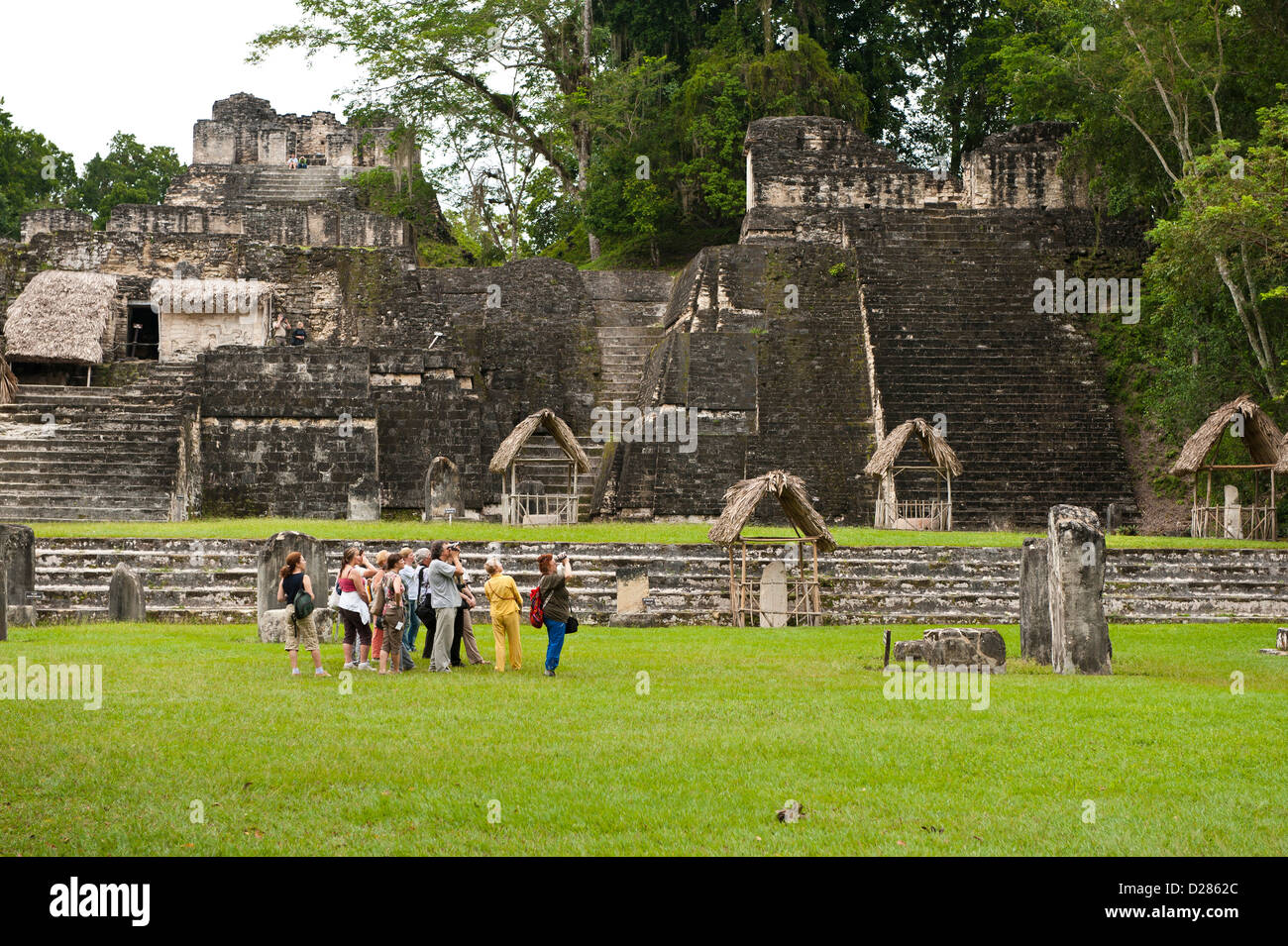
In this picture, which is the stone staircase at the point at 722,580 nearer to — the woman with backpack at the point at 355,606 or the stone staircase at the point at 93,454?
the woman with backpack at the point at 355,606

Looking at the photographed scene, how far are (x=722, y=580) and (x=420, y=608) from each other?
17.9 ft

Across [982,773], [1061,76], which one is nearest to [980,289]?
[1061,76]

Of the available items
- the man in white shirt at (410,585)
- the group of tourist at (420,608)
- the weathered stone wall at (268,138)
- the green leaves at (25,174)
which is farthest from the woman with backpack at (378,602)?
the green leaves at (25,174)

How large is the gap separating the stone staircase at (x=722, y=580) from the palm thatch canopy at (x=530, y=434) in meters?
3.95

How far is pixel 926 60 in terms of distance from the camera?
3547 cm

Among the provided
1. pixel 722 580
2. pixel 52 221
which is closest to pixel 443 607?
pixel 722 580

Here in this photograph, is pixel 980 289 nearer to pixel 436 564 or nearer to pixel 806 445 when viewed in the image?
pixel 806 445

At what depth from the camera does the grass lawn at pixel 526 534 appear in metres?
17.4

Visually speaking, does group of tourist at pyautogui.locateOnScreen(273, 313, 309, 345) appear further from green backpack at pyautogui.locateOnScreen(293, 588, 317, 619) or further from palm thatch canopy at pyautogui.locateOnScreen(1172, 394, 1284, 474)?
green backpack at pyautogui.locateOnScreen(293, 588, 317, 619)

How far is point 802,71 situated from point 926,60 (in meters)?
4.83

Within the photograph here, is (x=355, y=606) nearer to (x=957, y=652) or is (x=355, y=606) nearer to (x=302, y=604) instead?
(x=302, y=604)

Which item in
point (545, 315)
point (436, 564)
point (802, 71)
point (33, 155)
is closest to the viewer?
point (436, 564)

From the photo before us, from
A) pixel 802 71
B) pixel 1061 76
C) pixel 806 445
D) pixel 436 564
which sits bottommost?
pixel 436 564

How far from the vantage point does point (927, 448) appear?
2088 cm
